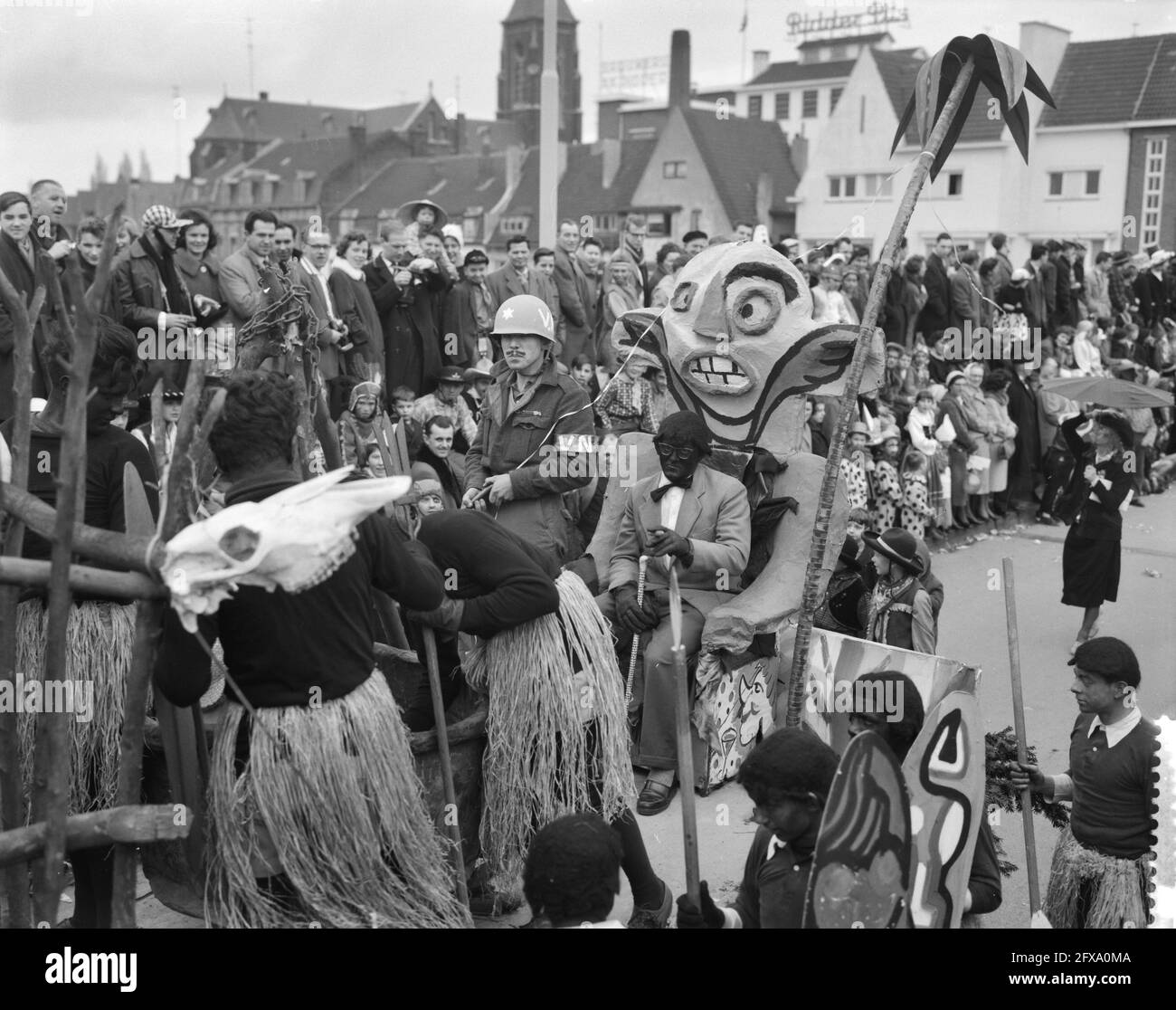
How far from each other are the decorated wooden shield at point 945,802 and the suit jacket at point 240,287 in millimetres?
5653

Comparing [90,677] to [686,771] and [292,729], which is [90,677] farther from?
[686,771]

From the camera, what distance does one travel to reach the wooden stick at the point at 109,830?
315cm

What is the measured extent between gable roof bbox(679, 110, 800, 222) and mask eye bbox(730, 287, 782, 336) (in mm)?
33670

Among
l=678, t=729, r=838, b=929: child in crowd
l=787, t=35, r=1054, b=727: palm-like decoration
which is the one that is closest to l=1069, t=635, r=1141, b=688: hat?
l=787, t=35, r=1054, b=727: palm-like decoration

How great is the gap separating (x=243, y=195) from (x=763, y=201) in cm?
3043

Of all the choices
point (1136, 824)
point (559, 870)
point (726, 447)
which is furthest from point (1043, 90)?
point (559, 870)

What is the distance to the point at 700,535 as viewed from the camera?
5906mm

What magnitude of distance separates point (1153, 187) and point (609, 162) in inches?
725

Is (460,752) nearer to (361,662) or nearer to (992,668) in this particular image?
(361,662)

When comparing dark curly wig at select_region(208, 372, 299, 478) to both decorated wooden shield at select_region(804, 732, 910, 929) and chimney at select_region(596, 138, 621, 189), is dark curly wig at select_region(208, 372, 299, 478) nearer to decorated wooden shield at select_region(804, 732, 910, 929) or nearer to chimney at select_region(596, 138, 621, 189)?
decorated wooden shield at select_region(804, 732, 910, 929)

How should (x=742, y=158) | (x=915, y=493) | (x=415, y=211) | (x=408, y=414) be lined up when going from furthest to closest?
(x=742, y=158) → (x=915, y=493) → (x=415, y=211) → (x=408, y=414)

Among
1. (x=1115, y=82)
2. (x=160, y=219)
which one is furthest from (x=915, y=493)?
(x=1115, y=82)

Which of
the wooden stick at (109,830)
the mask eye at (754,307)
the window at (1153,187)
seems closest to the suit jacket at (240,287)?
the mask eye at (754,307)

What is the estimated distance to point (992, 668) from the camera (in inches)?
316
